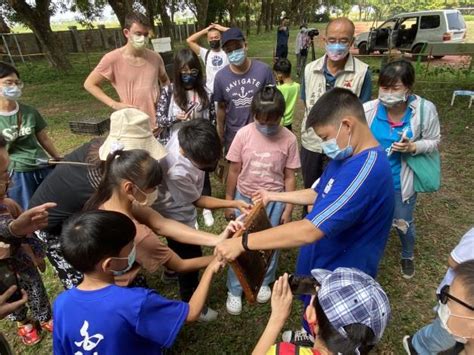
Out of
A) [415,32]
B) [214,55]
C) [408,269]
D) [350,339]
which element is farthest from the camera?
[415,32]

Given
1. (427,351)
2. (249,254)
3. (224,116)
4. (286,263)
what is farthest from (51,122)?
(427,351)

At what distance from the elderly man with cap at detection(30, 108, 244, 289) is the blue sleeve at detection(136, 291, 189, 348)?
2.22 ft

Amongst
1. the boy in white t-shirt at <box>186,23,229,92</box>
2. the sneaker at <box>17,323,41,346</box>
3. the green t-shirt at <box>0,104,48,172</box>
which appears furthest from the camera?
the boy in white t-shirt at <box>186,23,229,92</box>

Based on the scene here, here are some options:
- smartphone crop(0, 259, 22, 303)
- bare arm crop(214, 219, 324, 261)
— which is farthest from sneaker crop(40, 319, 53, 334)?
bare arm crop(214, 219, 324, 261)

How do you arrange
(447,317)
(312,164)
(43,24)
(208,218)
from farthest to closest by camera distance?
1. (43,24)
2. (208,218)
3. (312,164)
4. (447,317)

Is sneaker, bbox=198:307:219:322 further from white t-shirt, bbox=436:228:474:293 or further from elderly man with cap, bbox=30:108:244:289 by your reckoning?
white t-shirt, bbox=436:228:474:293

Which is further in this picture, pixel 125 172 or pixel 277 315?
pixel 125 172

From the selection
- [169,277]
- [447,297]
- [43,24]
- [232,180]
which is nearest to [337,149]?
[447,297]

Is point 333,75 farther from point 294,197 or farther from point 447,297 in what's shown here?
point 447,297

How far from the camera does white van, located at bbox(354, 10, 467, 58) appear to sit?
14633 mm

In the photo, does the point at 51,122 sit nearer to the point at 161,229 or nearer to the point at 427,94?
the point at 161,229

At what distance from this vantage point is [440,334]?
205 centimetres

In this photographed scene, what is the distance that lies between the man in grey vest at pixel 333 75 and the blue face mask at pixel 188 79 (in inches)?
44.6

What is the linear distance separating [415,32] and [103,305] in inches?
711
